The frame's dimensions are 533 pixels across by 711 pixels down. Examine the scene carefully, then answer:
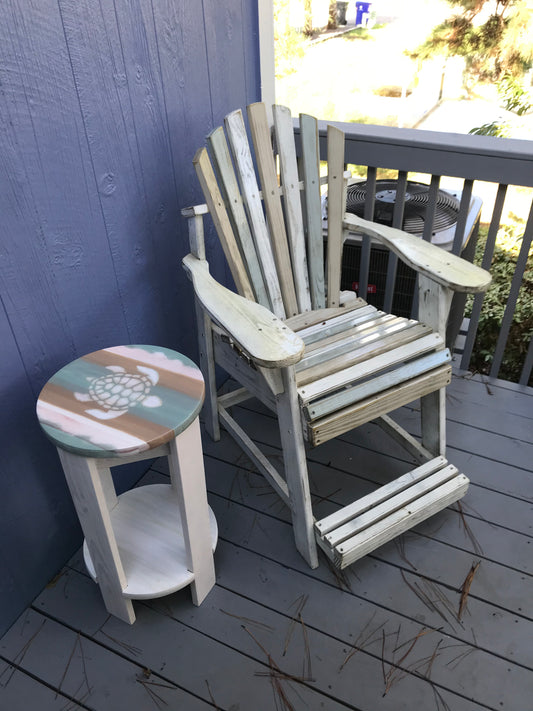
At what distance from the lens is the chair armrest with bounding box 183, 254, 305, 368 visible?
1.16 meters

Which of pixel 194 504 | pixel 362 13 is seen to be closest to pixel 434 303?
pixel 194 504

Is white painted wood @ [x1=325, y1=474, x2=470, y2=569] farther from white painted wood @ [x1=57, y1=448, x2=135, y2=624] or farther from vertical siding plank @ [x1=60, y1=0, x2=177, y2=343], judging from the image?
vertical siding plank @ [x1=60, y1=0, x2=177, y2=343]

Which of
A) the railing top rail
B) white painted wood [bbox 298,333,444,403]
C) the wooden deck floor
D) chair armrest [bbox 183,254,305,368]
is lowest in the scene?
the wooden deck floor

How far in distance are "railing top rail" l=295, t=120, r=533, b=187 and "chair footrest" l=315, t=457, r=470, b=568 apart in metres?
0.92

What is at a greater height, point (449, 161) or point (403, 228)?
point (449, 161)

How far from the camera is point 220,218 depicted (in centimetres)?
159

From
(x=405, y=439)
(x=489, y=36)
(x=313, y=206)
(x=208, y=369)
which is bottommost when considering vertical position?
(x=405, y=439)

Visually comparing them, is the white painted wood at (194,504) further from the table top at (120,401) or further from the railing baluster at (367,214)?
the railing baluster at (367,214)

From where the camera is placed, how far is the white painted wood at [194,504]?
1191 millimetres

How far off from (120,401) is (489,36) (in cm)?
1190

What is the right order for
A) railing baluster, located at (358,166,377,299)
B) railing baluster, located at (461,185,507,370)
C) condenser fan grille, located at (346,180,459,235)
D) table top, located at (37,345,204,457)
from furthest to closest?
condenser fan grille, located at (346,180,459,235), railing baluster, located at (358,166,377,299), railing baluster, located at (461,185,507,370), table top, located at (37,345,204,457)

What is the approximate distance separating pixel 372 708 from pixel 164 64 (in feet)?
5.59

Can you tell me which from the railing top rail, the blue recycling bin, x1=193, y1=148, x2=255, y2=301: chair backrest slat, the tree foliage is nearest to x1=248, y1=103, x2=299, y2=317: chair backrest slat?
x1=193, y1=148, x2=255, y2=301: chair backrest slat

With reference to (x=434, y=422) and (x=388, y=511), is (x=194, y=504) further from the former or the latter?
(x=434, y=422)
